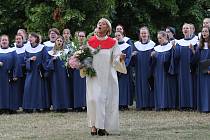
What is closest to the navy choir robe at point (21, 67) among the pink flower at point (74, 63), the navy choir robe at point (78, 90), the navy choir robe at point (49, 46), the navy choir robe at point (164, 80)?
the navy choir robe at point (49, 46)

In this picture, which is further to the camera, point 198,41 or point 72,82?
point 72,82

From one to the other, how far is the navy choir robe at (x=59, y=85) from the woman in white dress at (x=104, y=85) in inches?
193

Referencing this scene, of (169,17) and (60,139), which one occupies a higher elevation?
(169,17)

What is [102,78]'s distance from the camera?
11742 millimetres

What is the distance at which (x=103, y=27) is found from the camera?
11797 mm

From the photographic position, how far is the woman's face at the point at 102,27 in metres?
11.8

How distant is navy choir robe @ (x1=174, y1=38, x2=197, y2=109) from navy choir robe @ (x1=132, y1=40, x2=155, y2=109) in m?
0.85

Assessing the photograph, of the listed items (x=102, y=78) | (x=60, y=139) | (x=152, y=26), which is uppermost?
(x=152, y=26)

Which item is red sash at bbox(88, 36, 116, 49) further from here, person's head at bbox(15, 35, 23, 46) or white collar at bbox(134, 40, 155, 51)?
person's head at bbox(15, 35, 23, 46)

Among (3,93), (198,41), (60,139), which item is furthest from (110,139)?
(3,93)

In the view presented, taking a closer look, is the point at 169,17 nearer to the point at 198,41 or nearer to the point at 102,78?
the point at 198,41

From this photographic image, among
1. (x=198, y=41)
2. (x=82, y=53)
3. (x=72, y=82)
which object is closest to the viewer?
(x=82, y=53)

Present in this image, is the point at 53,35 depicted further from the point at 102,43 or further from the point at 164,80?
the point at 102,43

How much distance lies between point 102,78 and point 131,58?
199 inches
